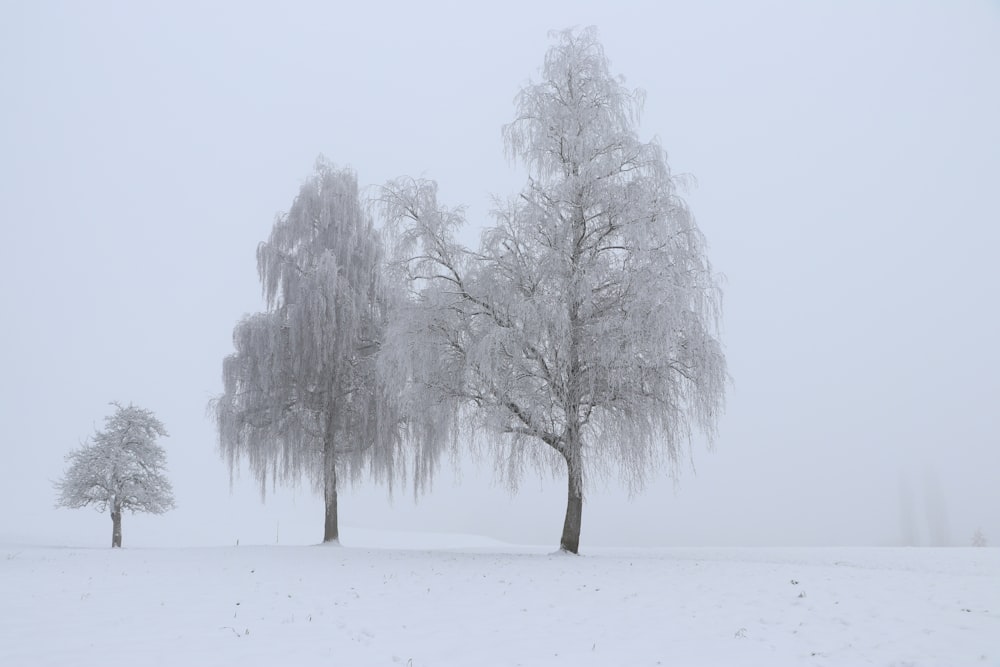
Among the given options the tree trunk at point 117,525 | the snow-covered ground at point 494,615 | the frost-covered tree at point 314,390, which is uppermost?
the frost-covered tree at point 314,390

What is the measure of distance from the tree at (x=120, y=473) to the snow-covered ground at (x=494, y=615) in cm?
978

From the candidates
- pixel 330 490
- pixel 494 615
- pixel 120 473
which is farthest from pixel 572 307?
A: pixel 120 473

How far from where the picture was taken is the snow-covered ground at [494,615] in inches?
262

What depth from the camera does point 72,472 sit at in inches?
859

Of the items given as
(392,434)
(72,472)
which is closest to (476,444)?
(392,434)

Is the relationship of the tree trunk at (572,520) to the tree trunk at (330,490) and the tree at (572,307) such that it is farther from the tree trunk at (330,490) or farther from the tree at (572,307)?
the tree trunk at (330,490)

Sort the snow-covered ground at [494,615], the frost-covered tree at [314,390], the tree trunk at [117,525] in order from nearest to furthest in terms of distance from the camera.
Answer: the snow-covered ground at [494,615], the frost-covered tree at [314,390], the tree trunk at [117,525]

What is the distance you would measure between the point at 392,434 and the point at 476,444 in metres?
4.50

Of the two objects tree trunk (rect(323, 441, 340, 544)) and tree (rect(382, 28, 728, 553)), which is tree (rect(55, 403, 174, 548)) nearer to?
tree trunk (rect(323, 441, 340, 544))

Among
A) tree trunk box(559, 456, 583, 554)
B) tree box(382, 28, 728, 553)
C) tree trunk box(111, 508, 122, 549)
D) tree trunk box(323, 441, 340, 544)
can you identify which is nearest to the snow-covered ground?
tree trunk box(559, 456, 583, 554)

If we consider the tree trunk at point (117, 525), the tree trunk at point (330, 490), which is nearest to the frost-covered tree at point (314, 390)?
the tree trunk at point (330, 490)

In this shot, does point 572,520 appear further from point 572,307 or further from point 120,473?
point 120,473

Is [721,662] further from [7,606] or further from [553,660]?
[7,606]

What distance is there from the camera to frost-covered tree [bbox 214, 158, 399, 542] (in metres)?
18.1
